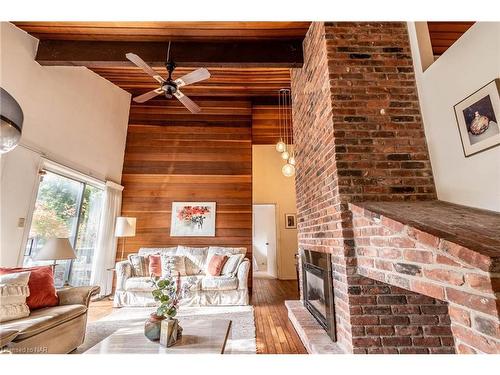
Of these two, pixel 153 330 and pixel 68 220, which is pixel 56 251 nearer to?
pixel 68 220

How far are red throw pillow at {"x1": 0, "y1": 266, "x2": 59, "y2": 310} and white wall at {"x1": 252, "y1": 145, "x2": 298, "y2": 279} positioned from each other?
511cm

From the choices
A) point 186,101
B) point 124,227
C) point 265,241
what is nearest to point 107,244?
point 124,227

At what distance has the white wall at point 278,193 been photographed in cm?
Result: 661

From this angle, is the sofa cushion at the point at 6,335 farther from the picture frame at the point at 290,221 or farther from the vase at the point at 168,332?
the picture frame at the point at 290,221

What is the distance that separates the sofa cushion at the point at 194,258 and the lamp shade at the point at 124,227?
956 mm

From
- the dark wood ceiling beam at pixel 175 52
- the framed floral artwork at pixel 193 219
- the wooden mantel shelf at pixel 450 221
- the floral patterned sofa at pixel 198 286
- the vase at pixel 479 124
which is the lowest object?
the floral patterned sofa at pixel 198 286

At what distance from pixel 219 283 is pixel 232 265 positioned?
39cm

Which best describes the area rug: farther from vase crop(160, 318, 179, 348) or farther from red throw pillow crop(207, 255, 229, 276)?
vase crop(160, 318, 179, 348)

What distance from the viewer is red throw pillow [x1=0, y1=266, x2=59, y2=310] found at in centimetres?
212

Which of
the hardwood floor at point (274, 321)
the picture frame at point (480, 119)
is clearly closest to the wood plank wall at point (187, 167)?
the hardwood floor at point (274, 321)

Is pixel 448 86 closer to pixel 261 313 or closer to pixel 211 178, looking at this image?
pixel 261 313

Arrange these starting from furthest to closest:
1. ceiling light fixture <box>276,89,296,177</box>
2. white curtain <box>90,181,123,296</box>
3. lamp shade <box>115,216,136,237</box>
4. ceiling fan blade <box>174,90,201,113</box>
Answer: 1. ceiling light fixture <box>276,89,296,177</box>
2. lamp shade <box>115,216,136,237</box>
3. white curtain <box>90,181,123,296</box>
4. ceiling fan blade <box>174,90,201,113</box>

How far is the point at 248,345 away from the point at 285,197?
16.1 ft

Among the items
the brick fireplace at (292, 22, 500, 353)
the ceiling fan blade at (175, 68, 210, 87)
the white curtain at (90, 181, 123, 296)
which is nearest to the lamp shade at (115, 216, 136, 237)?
the white curtain at (90, 181, 123, 296)
